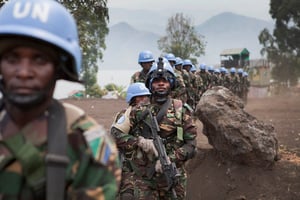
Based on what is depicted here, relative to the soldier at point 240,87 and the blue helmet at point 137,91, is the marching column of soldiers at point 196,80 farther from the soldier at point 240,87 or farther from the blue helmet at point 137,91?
the blue helmet at point 137,91

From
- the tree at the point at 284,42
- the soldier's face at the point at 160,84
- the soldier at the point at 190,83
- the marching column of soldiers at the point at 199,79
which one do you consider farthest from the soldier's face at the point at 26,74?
the tree at the point at 284,42

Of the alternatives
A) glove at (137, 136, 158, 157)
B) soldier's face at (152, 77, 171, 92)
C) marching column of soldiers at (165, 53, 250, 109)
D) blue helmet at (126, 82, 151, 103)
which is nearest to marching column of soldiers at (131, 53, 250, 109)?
marching column of soldiers at (165, 53, 250, 109)

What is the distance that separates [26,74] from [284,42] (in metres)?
37.7

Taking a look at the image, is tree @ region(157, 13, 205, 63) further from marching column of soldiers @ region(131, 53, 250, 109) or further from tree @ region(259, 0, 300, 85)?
marching column of soldiers @ region(131, 53, 250, 109)

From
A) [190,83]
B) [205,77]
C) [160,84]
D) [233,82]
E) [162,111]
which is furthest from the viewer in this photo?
[233,82]

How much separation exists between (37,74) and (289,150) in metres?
8.32

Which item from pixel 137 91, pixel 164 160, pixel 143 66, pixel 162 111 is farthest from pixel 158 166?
pixel 143 66

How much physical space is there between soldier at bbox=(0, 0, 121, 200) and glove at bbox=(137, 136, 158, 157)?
2875 mm

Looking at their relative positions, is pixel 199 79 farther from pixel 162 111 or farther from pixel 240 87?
pixel 162 111

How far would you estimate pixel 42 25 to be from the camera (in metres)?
1.70

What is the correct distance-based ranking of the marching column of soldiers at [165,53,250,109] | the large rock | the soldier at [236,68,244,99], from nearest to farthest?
the large rock
the marching column of soldiers at [165,53,250,109]
the soldier at [236,68,244,99]

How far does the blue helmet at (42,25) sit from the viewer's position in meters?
1.68

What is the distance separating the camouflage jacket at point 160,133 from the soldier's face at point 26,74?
10.1ft

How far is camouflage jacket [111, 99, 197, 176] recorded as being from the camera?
4.76 metres
